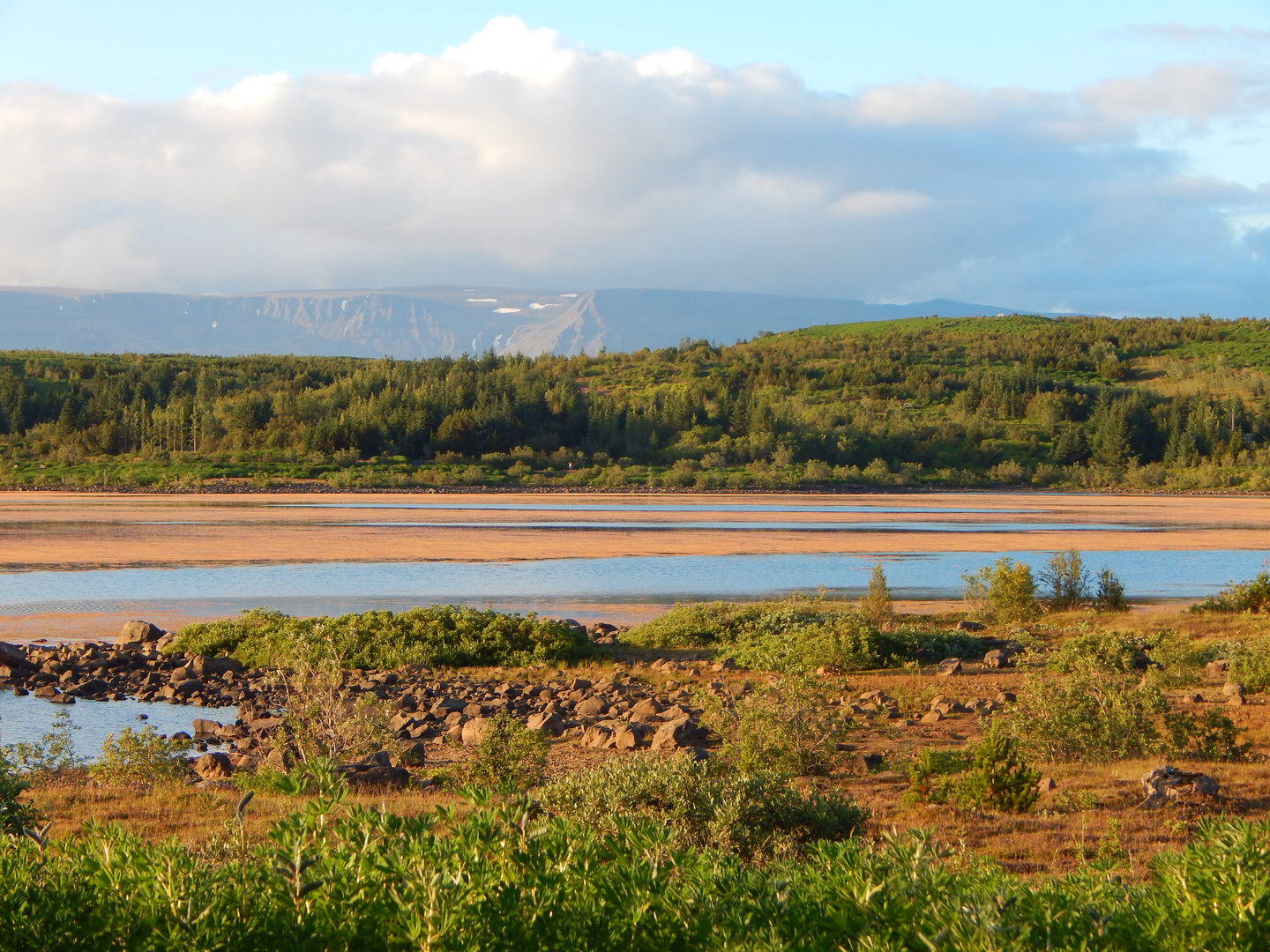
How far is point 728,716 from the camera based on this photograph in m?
11.4

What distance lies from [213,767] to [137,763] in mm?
729

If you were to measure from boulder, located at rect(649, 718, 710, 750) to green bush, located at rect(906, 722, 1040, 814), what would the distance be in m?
2.74

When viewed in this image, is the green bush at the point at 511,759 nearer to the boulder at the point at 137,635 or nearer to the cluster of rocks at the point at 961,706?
the cluster of rocks at the point at 961,706

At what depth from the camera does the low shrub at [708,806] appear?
6.64 m

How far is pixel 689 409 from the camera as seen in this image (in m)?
93.7

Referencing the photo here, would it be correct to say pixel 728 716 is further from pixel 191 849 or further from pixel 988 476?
pixel 988 476

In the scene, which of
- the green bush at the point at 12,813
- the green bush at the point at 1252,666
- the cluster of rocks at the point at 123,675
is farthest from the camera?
the cluster of rocks at the point at 123,675

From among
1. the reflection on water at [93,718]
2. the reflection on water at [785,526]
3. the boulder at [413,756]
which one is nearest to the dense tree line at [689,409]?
the reflection on water at [785,526]

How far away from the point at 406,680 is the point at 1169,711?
10514 mm

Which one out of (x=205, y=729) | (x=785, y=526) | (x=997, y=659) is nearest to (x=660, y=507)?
(x=785, y=526)

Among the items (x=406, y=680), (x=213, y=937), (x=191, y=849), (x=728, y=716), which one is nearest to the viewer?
(x=213, y=937)

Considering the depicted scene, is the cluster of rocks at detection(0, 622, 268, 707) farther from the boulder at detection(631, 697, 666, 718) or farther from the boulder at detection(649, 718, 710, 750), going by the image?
the boulder at detection(649, 718, 710, 750)

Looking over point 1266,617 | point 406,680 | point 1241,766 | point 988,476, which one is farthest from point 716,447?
point 1241,766

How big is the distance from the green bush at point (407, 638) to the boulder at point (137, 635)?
0.60 m
